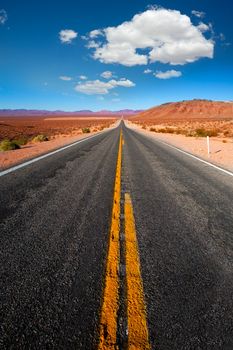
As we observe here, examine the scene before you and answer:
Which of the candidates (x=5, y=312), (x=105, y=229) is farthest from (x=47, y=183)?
(x=5, y=312)

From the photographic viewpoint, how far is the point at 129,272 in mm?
2785

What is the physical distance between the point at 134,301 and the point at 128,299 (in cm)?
6

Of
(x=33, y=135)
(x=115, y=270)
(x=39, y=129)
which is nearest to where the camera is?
(x=115, y=270)

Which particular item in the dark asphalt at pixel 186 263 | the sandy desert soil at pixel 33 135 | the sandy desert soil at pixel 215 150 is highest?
the sandy desert soil at pixel 33 135

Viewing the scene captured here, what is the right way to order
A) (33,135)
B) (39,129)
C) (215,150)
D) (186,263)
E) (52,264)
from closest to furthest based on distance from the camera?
(52,264) < (186,263) < (215,150) < (33,135) < (39,129)

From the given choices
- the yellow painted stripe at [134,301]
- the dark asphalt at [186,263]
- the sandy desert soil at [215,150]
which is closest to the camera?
the yellow painted stripe at [134,301]

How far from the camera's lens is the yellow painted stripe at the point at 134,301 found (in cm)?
191

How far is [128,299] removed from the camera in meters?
2.36

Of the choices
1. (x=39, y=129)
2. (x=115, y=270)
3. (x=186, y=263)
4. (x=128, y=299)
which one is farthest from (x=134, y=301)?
(x=39, y=129)

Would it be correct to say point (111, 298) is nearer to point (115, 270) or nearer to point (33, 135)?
point (115, 270)

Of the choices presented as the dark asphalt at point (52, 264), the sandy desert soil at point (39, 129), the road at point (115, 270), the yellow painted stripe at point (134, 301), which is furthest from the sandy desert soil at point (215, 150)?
the sandy desert soil at point (39, 129)

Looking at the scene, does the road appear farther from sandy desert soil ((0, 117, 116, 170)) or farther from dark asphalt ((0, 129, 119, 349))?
sandy desert soil ((0, 117, 116, 170))

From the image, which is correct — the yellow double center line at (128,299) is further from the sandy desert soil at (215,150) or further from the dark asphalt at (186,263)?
the sandy desert soil at (215,150)

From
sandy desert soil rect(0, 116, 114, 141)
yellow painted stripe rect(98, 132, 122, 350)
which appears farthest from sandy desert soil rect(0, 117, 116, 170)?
yellow painted stripe rect(98, 132, 122, 350)
